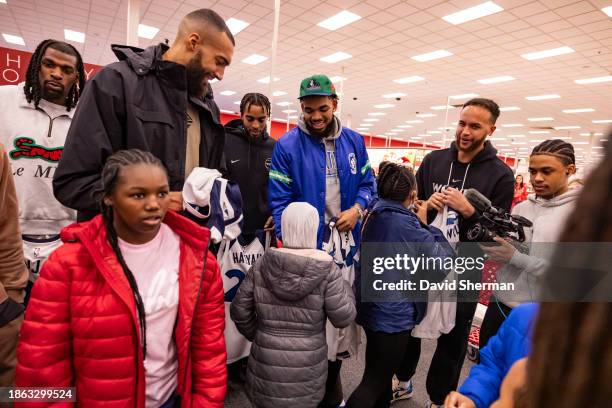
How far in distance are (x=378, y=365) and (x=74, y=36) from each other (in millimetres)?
10530

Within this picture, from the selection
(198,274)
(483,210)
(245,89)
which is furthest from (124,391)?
(245,89)

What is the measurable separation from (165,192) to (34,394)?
2.28ft

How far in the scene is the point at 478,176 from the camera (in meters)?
1.89

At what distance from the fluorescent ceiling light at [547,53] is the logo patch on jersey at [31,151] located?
850 centimetres

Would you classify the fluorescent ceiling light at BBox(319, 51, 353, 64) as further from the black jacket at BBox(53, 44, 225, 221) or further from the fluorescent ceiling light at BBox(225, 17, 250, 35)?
the black jacket at BBox(53, 44, 225, 221)

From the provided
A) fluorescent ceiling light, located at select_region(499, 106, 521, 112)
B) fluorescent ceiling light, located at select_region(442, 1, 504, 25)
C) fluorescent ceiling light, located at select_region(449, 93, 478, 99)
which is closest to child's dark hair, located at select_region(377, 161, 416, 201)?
fluorescent ceiling light, located at select_region(442, 1, 504, 25)

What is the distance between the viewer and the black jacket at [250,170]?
242 centimetres

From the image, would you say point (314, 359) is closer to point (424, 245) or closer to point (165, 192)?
point (424, 245)

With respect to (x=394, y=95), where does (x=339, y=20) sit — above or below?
below

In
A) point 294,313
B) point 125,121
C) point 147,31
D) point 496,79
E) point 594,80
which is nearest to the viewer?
point 125,121

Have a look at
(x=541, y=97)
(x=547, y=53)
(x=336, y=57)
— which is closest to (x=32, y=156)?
(x=336, y=57)

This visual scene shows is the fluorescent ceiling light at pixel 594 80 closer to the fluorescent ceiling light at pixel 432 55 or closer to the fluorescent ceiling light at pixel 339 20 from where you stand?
the fluorescent ceiling light at pixel 432 55

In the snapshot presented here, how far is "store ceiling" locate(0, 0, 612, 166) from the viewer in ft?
18.4

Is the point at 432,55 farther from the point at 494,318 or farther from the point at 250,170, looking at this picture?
the point at 494,318
